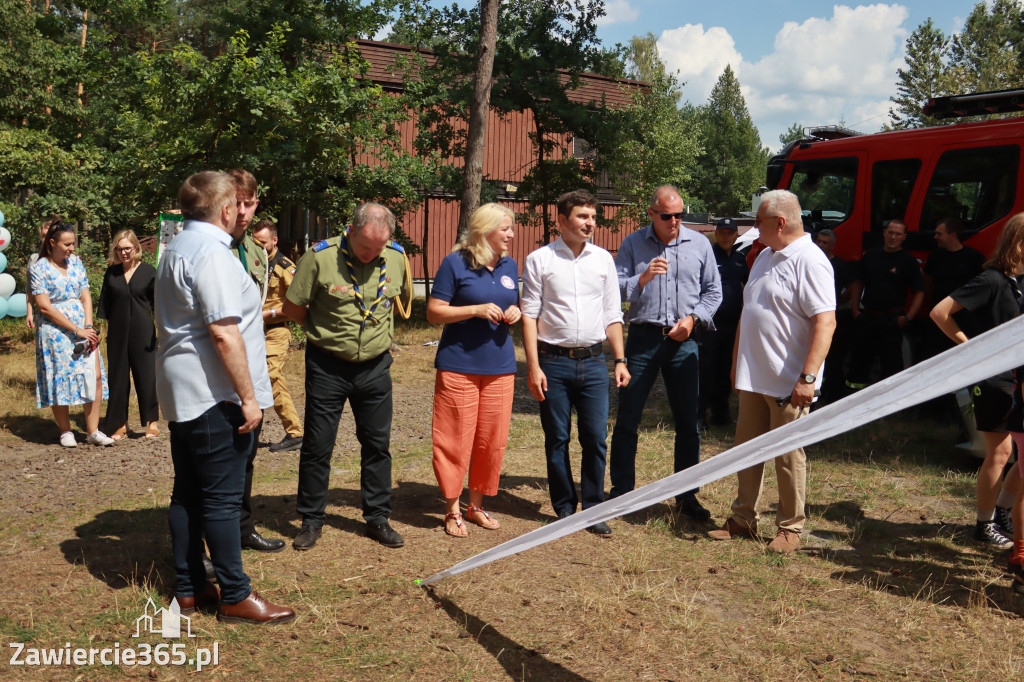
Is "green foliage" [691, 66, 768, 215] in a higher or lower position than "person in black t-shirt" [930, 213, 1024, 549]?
higher

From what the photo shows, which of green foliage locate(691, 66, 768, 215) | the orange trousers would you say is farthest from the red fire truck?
green foliage locate(691, 66, 768, 215)

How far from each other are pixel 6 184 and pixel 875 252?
1502cm

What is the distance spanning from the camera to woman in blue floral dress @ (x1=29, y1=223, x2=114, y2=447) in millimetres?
7094

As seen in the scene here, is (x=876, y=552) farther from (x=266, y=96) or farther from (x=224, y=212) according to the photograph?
(x=266, y=96)

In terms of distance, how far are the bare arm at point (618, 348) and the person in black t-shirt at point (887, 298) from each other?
411 cm

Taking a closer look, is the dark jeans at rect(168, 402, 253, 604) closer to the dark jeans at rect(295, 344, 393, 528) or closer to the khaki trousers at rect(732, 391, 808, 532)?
the dark jeans at rect(295, 344, 393, 528)

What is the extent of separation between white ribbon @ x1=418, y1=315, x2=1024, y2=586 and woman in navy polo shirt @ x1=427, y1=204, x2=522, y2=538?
1.96m

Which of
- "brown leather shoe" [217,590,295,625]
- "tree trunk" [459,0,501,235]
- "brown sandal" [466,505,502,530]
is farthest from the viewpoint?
"tree trunk" [459,0,501,235]

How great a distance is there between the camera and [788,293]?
4.52 metres

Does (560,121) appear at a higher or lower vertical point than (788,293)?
higher

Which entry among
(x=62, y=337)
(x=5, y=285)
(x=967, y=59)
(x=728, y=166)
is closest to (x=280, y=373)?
(x=62, y=337)

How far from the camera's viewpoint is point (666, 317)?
5.15 meters

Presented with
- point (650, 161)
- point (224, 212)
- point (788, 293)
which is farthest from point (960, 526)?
point (650, 161)

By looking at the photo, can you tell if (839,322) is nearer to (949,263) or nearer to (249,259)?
(949,263)
